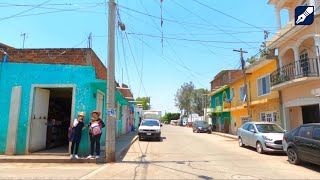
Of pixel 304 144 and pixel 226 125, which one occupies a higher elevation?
pixel 226 125

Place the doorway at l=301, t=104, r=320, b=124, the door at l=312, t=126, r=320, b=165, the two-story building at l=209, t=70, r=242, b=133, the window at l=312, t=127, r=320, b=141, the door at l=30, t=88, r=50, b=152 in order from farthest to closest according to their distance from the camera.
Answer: the two-story building at l=209, t=70, r=242, b=133 → the doorway at l=301, t=104, r=320, b=124 → the door at l=30, t=88, r=50, b=152 → the window at l=312, t=127, r=320, b=141 → the door at l=312, t=126, r=320, b=165

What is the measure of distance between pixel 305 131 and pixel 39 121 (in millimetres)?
11230

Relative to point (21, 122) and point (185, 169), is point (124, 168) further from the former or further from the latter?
point (21, 122)

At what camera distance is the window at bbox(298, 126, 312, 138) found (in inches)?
402

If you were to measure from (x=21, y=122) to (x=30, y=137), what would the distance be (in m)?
0.75

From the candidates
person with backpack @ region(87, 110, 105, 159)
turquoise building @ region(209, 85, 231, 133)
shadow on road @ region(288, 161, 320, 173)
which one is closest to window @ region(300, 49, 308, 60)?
shadow on road @ region(288, 161, 320, 173)

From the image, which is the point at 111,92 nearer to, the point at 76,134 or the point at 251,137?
the point at 76,134

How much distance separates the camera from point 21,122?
12.4 m

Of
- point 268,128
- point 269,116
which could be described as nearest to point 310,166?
point 268,128

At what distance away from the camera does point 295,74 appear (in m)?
17.4

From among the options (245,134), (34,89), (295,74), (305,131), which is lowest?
(245,134)

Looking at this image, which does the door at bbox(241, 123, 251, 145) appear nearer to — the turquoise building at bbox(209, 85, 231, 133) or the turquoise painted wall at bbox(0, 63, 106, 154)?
the turquoise painted wall at bbox(0, 63, 106, 154)

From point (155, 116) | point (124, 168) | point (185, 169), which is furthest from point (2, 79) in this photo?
point (155, 116)

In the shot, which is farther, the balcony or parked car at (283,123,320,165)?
the balcony
